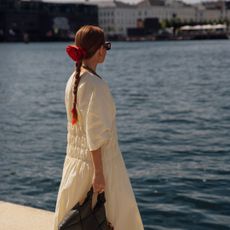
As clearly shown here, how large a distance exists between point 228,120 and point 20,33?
13820 centimetres

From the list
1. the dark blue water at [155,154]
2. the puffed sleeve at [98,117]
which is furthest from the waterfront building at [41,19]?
the puffed sleeve at [98,117]

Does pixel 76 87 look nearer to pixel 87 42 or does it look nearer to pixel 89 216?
pixel 87 42

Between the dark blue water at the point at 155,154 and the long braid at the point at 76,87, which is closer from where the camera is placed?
the long braid at the point at 76,87

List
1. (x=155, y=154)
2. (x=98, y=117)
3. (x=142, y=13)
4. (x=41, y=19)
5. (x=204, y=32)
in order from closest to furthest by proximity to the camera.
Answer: (x=98, y=117) < (x=155, y=154) < (x=41, y=19) < (x=204, y=32) < (x=142, y=13)

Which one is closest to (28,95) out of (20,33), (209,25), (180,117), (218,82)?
(218,82)

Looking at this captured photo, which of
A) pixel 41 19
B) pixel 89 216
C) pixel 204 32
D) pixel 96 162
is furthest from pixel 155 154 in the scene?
pixel 204 32

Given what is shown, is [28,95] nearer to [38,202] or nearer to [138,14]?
[38,202]

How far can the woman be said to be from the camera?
340 cm

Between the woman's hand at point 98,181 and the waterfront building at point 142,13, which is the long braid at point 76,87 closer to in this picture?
the woman's hand at point 98,181

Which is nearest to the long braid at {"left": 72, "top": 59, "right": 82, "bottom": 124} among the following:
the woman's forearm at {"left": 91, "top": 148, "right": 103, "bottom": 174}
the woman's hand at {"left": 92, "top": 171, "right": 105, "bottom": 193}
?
the woman's forearm at {"left": 91, "top": 148, "right": 103, "bottom": 174}

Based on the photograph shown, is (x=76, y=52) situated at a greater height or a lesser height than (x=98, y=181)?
greater

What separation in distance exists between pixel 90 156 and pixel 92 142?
0.13m

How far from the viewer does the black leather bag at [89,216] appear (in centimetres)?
350

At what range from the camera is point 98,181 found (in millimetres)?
3420
